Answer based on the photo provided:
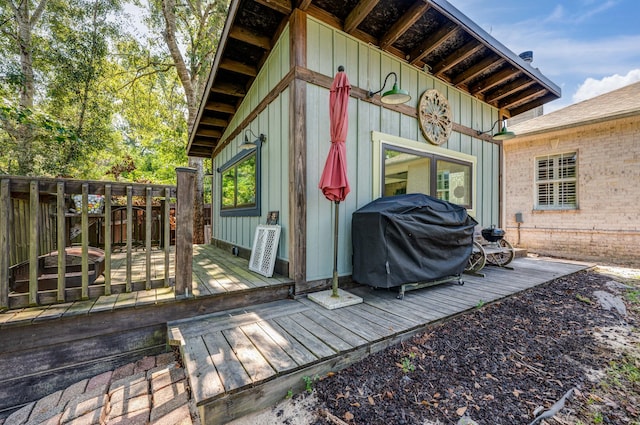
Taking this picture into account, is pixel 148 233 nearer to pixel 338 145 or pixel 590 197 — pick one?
pixel 338 145

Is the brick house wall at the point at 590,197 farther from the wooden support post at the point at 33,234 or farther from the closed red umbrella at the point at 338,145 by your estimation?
the wooden support post at the point at 33,234

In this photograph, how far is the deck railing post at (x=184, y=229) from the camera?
8.02ft

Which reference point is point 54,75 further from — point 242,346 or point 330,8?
point 242,346

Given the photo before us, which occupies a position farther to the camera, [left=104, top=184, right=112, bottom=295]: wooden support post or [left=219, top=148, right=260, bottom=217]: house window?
[left=219, top=148, right=260, bottom=217]: house window

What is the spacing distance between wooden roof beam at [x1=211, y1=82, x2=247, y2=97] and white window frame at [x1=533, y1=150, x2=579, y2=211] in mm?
8320

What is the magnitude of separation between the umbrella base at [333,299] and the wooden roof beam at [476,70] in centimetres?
458

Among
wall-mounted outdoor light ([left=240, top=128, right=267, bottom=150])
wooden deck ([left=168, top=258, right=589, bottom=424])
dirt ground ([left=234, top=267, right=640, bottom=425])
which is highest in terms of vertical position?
wall-mounted outdoor light ([left=240, top=128, right=267, bottom=150])

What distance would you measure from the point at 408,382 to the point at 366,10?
3.79m

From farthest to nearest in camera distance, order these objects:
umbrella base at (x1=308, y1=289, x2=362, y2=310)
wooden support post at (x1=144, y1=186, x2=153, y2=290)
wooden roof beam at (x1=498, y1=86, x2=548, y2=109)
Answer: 1. wooden roof beam at (x1=498, y1=86, x2=548, y2=109)
2. umbrella base at (x1=308, y1=289, x2=362, y2=310)
3. wooden support post at (x1=144, y1=186, x2=153, y2=290)

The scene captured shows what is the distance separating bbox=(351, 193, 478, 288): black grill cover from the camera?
2.91m

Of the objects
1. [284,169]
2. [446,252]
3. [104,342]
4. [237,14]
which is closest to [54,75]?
[237,14]

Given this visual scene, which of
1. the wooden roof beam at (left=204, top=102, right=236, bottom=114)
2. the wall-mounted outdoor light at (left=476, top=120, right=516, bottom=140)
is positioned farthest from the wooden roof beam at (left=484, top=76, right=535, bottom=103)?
the wooden roof beam at (left=204, top=102, right=236, bottom=114)

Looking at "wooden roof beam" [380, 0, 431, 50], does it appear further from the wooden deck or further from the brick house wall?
the brick house wall

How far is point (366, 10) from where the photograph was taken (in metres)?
3.06
